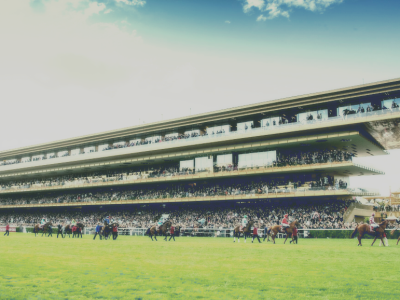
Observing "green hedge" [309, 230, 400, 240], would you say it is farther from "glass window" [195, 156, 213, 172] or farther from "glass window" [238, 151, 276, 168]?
"glass window" [195, 156, 213, 172]

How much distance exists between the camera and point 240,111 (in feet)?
136

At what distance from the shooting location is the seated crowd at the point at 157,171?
3584cm

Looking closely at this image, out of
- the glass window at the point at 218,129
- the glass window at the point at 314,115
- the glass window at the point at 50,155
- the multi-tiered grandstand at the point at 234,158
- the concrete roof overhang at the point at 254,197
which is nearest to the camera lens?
the concrete roof overhang at the point at 254,197

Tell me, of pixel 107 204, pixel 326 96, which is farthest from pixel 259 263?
pixel 107 204

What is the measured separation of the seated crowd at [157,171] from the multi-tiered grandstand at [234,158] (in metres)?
0.12

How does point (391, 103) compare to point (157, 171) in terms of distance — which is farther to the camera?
point (157, 171)

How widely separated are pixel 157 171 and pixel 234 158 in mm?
12015

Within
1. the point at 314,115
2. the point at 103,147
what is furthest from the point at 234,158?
the point at 103,147

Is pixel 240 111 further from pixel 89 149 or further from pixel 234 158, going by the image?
pixel 89 149

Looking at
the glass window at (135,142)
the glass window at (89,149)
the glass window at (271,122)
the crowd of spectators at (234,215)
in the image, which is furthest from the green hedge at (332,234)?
the glass window at (89,149)

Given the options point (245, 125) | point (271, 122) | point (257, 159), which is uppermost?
point (245, 125)

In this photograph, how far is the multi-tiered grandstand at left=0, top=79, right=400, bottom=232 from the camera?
34.8 meters

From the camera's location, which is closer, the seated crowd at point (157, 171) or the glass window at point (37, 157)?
the seated crowd at point (157, 171)

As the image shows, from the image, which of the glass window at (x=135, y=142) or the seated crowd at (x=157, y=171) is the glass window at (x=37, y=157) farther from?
the glass window at (x=135, y=142)
